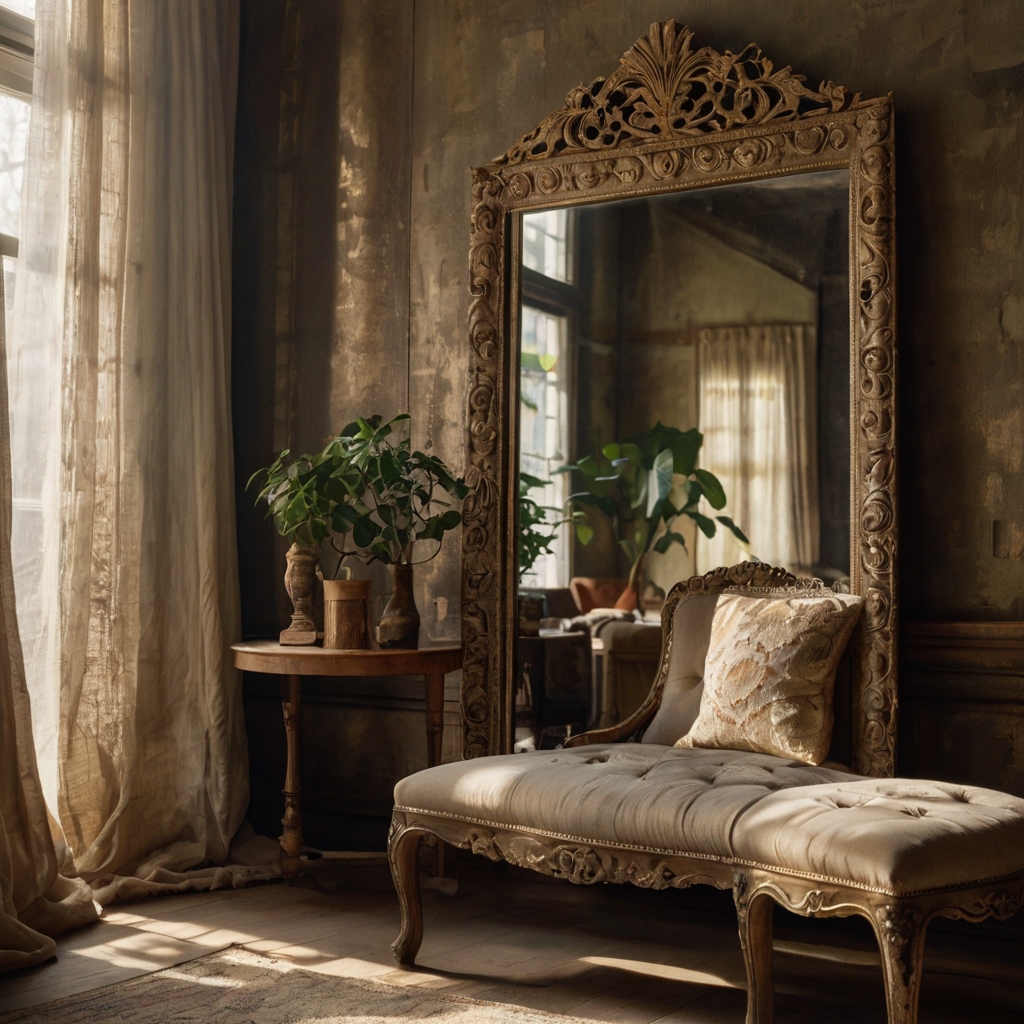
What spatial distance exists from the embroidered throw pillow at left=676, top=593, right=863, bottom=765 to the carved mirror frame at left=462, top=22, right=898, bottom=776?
15cm

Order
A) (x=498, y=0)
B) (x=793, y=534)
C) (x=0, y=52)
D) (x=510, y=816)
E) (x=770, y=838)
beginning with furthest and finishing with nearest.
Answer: (x=498, y=0) < (x=0, y=52) < (x=793, y=534) < (x=510, y=816) < (x=770, y=838)

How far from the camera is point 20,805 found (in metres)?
3.43

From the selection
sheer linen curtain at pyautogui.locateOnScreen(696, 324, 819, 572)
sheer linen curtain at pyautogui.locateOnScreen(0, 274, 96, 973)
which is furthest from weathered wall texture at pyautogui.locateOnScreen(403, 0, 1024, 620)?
sheer linen curtain at pyautogui.locateOnScreen(0, 274, 96, 973)

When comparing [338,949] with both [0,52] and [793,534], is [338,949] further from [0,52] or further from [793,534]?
[0,52]

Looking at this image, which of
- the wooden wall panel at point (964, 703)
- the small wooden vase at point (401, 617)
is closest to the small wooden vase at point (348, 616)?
the small wooden vase at point (401, 617)

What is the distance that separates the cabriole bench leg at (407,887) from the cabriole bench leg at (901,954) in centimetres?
127

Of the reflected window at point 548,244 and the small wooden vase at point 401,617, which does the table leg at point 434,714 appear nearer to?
the small wooden vase at point 401,617

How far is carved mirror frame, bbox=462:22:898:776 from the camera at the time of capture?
337cm

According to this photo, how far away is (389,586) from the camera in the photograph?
4.39 m

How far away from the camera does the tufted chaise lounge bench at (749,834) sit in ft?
7.58

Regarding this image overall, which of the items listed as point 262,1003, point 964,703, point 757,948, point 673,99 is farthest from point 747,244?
point 262,1003

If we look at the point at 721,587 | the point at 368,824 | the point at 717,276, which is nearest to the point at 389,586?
the point at 368,824

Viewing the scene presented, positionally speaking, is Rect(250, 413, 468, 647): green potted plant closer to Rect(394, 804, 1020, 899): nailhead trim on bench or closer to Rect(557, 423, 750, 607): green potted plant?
Rect(557, 423, 750, 607): green potted plant

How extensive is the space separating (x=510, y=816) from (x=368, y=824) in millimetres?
1597
